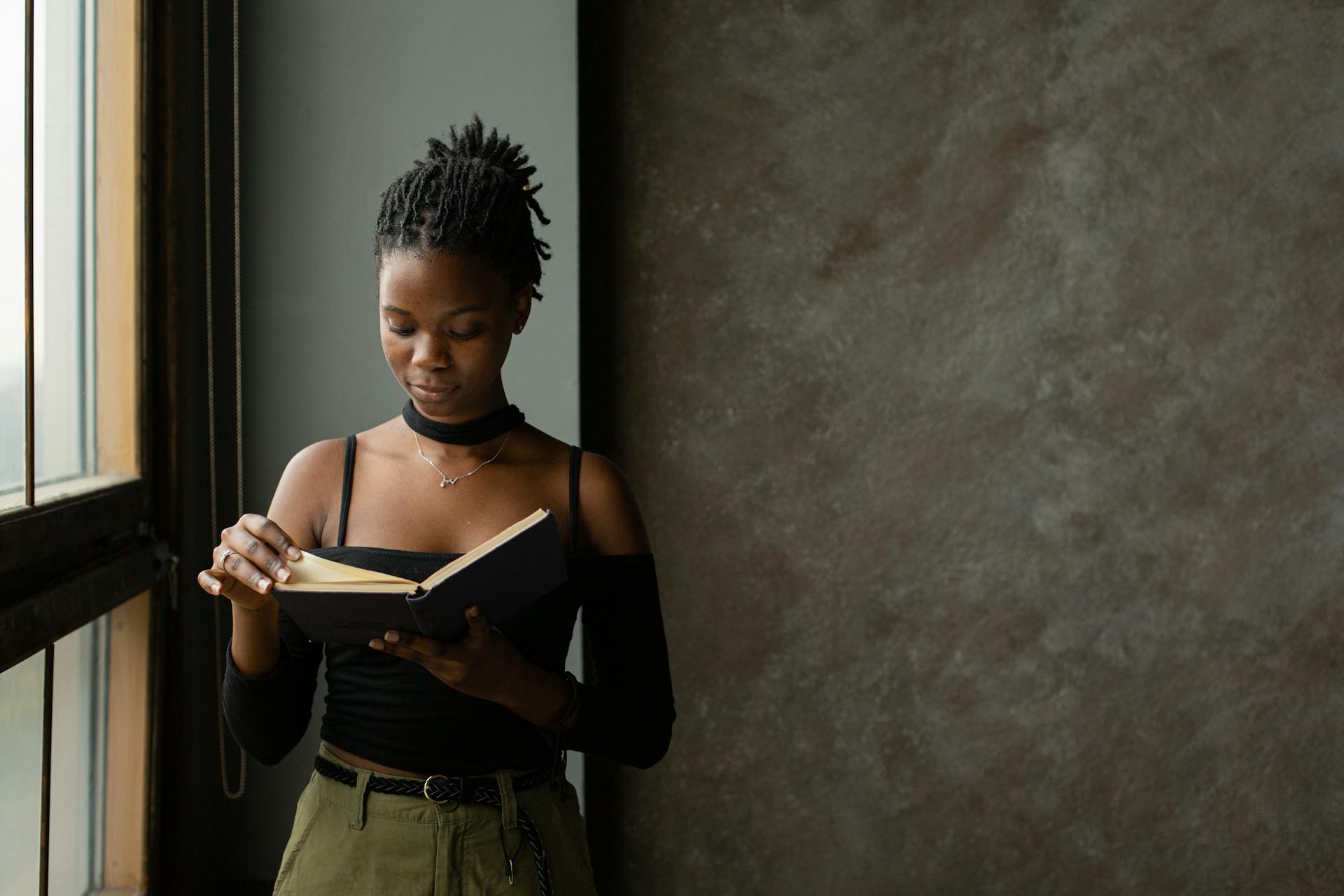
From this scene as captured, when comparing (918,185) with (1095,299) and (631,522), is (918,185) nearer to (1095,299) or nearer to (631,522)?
(1095,299)

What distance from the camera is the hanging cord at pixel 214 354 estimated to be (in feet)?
6.16

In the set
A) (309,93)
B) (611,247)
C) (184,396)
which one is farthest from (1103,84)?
(184,396)

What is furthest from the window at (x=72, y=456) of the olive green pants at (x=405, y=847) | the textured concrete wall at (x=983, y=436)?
the textured concrete wall at (x=983, y=436)

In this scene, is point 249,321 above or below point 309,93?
below

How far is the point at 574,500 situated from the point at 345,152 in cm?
112

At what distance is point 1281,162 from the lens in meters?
2.31

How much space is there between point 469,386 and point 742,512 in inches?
51.6

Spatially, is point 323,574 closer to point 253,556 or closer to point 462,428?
point 253,556

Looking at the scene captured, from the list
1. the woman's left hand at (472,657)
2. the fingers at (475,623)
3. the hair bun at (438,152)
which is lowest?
the woman's left hand at (472,657)

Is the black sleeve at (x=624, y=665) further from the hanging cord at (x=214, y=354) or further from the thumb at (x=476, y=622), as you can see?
the hanging cord at (x=214, y=354)

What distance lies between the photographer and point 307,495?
1.14 meters

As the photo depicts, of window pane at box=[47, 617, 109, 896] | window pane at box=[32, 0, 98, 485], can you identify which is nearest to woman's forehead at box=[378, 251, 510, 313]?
window pane at box=[32, 0, 98, 485]

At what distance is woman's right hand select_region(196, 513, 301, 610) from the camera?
937 millimetres

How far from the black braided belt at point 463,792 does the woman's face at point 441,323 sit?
0.38m
